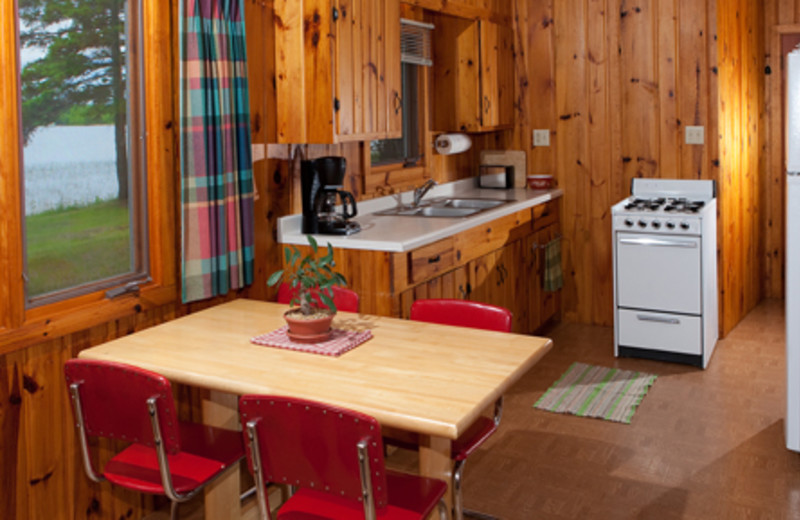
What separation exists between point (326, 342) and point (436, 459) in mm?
522

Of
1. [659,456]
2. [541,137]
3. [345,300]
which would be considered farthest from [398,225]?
[541,137]

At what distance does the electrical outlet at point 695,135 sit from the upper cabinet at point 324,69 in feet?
7.81

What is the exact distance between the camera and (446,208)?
4.94 m

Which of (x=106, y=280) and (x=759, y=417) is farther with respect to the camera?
(x=759, y=417)

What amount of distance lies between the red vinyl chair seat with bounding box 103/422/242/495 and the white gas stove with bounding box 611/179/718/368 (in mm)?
2905

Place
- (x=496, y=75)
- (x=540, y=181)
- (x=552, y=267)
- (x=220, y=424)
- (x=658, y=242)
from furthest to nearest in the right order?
(x=540, y=181) → (x=552, y=267) → (x=496, y=75) → (x=658, y=242) → (x=220, y=424)

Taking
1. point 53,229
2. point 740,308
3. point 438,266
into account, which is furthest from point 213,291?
point 740,308

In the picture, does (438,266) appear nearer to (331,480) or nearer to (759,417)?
(759,417)

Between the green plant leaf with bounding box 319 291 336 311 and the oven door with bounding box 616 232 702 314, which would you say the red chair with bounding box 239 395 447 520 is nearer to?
the green plant leaf with bounding box 319 291 336 311

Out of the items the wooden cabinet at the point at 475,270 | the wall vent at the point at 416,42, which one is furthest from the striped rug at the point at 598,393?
the wall vent at the point at 416,42

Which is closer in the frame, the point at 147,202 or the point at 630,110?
the point at 147,202

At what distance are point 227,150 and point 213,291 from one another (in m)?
0.57

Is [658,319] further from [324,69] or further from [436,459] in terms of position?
[436,459]

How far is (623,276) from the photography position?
16.0 feet
